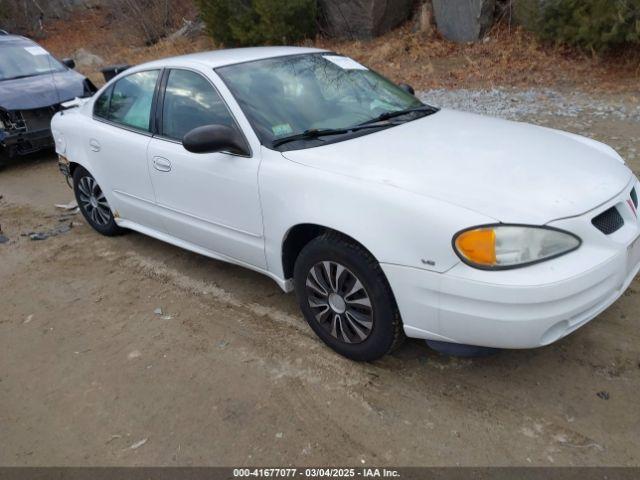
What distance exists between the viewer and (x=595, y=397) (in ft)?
9.14

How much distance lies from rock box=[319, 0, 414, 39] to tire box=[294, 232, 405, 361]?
10021mm

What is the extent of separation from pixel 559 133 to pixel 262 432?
2629 mm

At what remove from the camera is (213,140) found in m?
3.28

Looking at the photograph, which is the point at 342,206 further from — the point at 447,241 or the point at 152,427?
the point at 152,427

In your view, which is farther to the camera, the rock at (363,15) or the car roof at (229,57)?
the rock at (363,15)

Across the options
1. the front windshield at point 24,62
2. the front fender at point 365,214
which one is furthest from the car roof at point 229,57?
the front windshield at point 24,62

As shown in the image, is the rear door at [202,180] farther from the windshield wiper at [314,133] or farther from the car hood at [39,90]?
the car hood at [39,90]

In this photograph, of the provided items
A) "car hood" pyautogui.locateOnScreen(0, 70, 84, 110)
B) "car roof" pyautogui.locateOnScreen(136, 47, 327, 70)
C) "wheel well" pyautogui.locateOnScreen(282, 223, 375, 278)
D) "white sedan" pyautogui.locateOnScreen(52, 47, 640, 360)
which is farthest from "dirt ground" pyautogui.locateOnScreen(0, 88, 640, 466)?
"car hood" pyautogui.locateOnScreen(0, 70, 84, 110)

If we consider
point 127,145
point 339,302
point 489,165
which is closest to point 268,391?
point 339,302

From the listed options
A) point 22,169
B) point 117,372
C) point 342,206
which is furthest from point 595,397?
point 22,169

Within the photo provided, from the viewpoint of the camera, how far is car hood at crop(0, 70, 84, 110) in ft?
25.6

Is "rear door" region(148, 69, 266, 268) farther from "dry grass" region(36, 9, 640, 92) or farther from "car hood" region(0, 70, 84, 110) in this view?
"dry grass" region(36, 9, 640, 92)

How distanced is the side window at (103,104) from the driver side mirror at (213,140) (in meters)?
1.93

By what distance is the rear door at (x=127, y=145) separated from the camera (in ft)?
14.0
